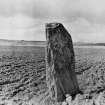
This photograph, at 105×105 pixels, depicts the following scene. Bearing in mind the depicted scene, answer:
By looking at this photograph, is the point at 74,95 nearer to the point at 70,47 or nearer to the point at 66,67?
the point at 66,67

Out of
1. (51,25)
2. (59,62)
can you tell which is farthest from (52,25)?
(59,62)

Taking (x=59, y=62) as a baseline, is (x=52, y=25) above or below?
above

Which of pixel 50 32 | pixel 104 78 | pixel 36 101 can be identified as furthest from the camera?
pixel 104 78

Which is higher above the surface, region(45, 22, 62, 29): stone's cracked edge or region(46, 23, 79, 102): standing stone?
region(45, 22, 62, 29): stone's cracked edge

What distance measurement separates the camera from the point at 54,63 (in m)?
6.43

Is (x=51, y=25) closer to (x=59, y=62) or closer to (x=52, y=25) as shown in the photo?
(x=52, y=25)

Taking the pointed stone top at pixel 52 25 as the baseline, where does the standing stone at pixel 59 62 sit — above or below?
below

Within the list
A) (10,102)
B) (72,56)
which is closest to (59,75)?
(72,56)

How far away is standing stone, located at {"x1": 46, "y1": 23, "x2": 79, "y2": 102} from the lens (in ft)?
21.0

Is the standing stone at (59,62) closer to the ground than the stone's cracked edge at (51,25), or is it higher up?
closer to the ground

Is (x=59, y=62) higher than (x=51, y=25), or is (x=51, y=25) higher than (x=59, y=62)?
(x=51, y=25)

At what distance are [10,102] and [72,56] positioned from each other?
9.29 feet

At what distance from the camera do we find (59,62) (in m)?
6.46

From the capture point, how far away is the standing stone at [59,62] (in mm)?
6398
